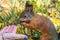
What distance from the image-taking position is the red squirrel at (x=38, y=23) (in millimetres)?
4616

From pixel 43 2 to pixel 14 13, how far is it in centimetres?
97

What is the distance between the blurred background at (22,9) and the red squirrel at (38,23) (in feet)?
1.30

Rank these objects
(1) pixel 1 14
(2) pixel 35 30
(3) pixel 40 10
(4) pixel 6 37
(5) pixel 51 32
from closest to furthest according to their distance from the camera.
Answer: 1. (4) pixel 6 37
2. (5) pixel 51 32
3. (2) pixel 35 30
4. (1) pixel 1 14
5. (3) pixel 40 10

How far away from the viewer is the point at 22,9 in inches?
225

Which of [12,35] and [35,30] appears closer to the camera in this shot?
[12,35]

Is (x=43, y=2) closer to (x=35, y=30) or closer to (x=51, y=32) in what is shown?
(x=35, y=30)

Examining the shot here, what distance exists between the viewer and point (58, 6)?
617 centimetres

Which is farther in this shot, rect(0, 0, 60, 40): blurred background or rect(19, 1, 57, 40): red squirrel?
rect(0, 0, 60, 40): blurred background

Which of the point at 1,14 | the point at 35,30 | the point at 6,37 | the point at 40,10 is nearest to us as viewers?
the point at 6,37

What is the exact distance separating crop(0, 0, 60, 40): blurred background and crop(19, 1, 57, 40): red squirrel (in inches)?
15.6

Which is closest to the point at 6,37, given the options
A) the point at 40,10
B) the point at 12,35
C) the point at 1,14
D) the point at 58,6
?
the point at 12,35

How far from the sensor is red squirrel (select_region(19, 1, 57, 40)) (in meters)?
4.62

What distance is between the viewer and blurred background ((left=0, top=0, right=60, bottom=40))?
17.3 ft

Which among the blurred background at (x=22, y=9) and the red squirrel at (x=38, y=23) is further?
the blurred background at (x=22, y=9)
